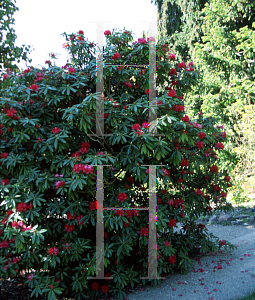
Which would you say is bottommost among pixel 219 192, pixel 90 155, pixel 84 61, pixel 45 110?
pixel 219 192

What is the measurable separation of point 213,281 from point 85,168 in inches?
77.0

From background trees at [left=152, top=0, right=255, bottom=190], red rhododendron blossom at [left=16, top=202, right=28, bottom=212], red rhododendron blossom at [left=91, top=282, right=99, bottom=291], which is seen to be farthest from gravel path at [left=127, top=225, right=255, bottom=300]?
background trees at [left=152, top=0, right=255, bottom=190]

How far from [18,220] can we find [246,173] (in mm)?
6384

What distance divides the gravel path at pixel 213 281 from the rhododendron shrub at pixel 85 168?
0.14 meters

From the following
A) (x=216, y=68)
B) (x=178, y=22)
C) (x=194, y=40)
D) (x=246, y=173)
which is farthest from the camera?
(x=178, y=22)

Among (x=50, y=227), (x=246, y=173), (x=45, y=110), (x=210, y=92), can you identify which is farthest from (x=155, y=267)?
(x=210, y=92)

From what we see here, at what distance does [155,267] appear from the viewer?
3.12m

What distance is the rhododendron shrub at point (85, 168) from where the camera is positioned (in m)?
2.66

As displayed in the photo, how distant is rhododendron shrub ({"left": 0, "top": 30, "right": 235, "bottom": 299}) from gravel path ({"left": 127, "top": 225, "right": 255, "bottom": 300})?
0.14 meters

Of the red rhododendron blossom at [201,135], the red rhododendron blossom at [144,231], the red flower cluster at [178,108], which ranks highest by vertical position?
the red flower cluster at [178,108]

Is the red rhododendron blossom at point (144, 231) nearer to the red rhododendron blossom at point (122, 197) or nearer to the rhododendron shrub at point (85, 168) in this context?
the rhododendron shrub at point (85, 168)

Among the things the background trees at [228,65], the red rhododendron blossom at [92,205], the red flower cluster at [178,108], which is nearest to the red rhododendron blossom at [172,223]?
the red rhododendron blossom at [92,205]

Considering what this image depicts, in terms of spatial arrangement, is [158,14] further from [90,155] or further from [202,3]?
[90,155]

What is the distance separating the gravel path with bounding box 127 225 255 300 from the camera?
294 cm
